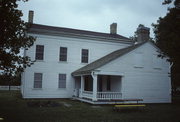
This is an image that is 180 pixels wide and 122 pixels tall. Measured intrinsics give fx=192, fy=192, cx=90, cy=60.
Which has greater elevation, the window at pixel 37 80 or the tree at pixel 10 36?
the tree at pixel 10 36

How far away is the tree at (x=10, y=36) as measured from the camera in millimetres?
9438

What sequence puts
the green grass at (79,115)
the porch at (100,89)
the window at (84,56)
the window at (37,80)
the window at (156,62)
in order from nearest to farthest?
1. the green grass at (79,115)
2. the porch at (100,89)
3. the window at (156,62)
4. the window at (37,80)
5. the window at (84,56)

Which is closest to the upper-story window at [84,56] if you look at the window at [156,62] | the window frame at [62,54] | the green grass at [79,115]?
the window frame at [62,54]

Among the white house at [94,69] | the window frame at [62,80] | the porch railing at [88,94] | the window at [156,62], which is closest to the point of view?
the porch railing at [88,94]

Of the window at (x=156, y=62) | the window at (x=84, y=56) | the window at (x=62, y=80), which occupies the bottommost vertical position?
the window at (x=62, y=80)

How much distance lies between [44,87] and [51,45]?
493cm

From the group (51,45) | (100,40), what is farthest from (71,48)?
(100,40)

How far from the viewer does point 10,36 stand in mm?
9977

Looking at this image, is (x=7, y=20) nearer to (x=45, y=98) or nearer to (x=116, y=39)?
(x=45, y=98)

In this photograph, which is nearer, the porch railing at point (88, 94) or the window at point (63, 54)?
the porch railing at point (88, 94)

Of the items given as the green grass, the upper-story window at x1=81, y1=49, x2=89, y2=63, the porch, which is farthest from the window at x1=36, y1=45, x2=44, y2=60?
the green grass

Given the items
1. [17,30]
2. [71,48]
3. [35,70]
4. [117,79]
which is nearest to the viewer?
[17,30]

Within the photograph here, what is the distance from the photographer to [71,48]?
76.7 ft

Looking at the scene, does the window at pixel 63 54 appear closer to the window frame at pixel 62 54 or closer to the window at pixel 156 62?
the window frame at pixel 62 54
